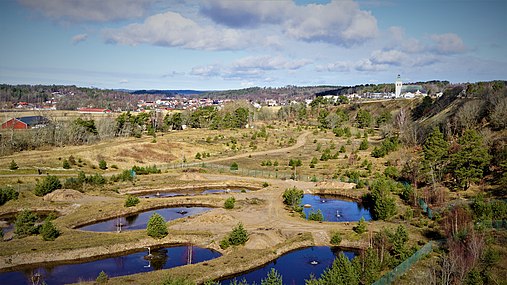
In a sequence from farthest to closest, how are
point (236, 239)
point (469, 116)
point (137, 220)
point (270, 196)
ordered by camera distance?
point (469, 116)
point (270, 196)
point (137, 220)
point (236, 239)

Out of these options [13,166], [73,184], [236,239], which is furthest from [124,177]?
[236,239]

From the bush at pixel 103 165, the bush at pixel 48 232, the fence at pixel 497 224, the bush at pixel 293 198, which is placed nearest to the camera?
the fence at pixel 497 224

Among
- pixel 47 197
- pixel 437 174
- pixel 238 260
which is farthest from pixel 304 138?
pixel 238 260

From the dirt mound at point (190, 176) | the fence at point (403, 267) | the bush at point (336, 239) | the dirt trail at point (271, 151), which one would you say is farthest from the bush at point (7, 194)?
the fence at point (403, 267)

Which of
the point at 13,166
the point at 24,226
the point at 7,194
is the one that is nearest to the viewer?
the point at 24,226

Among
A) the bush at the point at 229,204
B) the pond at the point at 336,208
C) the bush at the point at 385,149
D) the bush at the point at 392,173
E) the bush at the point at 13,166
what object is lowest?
the pond at the point at 336,208

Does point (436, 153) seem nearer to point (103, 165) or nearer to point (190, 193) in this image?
point (190, 193)

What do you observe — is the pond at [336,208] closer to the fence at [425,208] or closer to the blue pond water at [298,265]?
the fence at [425,208]
